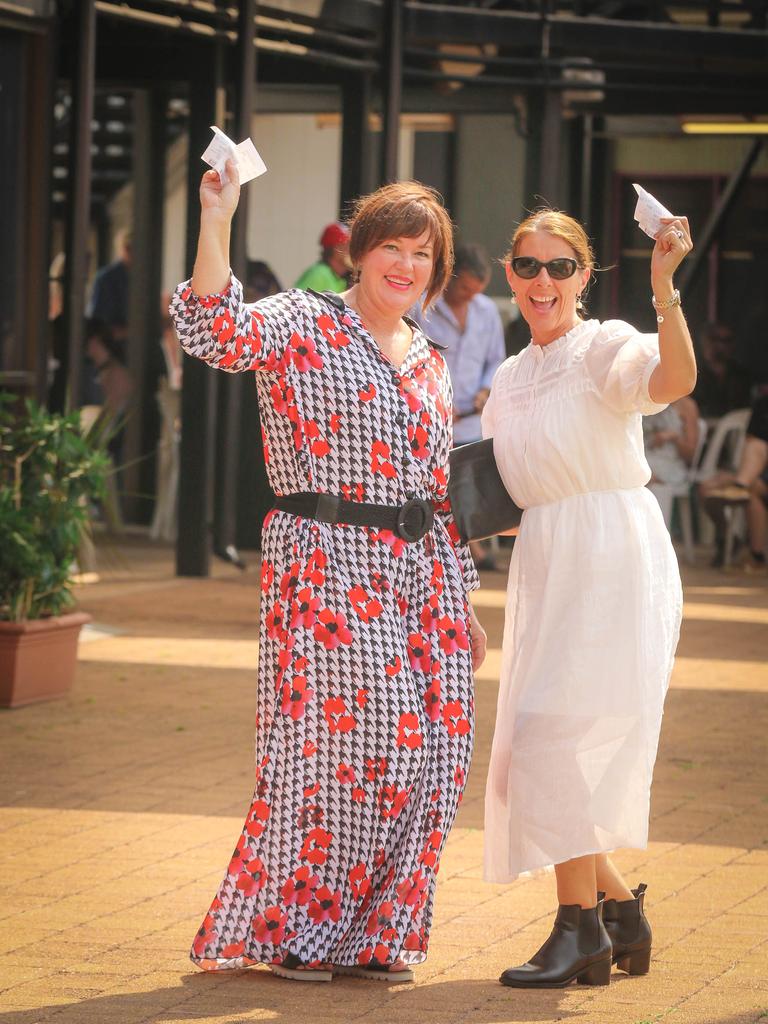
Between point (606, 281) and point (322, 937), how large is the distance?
14.1m

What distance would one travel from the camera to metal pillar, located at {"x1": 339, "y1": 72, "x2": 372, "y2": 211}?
13328mm

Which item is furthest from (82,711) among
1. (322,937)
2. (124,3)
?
(124,3)

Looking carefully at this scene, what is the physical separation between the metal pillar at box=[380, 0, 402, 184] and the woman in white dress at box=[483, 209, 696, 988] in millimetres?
8598

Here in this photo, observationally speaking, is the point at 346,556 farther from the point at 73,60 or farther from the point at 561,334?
the point at 73,60

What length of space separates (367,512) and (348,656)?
1.12ft

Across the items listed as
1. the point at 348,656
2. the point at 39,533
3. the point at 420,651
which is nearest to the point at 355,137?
the point at 39,533

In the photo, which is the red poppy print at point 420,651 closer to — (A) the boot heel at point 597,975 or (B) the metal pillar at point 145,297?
(A) the boot heel at point 597,975

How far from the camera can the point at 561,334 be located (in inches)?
178

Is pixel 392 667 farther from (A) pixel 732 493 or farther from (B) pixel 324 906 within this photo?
(A) pixel 732 493

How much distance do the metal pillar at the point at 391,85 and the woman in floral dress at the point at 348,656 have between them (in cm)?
858

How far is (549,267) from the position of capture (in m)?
4.41

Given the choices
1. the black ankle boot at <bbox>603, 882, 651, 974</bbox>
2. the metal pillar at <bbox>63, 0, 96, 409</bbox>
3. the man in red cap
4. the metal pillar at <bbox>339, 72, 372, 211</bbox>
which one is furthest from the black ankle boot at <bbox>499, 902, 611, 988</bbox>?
the metal pillar at <bbox>339, 72, 372, 211</bbox>

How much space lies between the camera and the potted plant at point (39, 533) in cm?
776

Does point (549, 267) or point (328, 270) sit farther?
point (328, 270)
